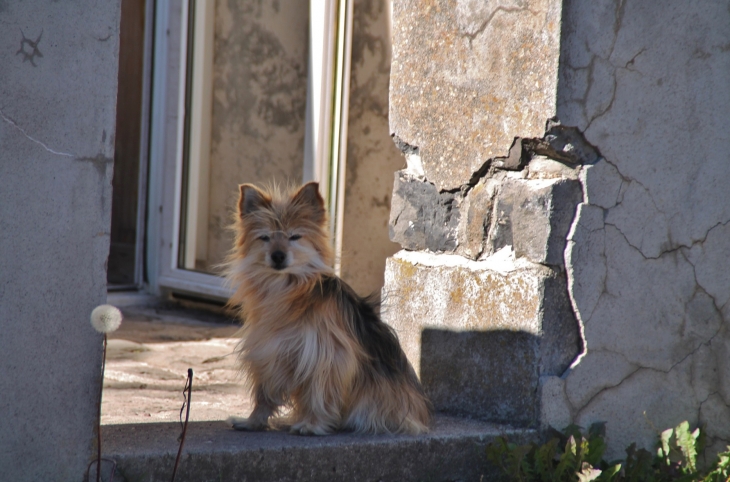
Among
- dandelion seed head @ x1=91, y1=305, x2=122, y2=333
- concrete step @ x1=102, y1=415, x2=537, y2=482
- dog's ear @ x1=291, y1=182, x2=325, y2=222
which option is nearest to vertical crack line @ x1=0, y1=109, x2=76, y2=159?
dandelion seed head @ x1=91, y1=305, x2=122, y2=333

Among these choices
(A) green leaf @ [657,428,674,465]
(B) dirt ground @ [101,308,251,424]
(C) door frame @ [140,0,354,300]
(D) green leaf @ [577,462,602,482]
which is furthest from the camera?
(C) door frame @ [140,0,354,300]

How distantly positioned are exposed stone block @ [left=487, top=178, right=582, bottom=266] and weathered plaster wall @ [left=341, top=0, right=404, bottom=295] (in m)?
2.28

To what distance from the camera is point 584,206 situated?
334cm

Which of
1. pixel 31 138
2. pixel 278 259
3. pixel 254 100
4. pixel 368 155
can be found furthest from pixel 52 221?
pixel 254 100

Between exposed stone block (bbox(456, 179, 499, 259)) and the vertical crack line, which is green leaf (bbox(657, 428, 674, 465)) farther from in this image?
the vertical crack line

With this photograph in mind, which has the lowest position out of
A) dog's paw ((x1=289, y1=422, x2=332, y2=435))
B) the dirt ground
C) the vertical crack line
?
the dirt ground

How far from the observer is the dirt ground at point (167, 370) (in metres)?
3.87

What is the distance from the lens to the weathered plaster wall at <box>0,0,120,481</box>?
2473mm

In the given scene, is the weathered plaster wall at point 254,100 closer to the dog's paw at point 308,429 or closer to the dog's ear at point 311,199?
the dog's ear at point 311,199

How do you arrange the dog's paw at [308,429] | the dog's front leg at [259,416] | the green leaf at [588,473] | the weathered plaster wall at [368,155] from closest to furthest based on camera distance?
the green leaf at [588,473] → the dog's paw at [308,429] → the dog's front leg at [259,416] → the weathered plaster wall at [368,155]

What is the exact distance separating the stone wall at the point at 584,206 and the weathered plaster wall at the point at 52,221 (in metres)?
1.61

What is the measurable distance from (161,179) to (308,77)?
6.10ft

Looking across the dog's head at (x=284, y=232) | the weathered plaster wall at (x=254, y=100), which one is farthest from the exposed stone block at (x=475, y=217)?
the weathered plaster wall at (x=254, y=100)

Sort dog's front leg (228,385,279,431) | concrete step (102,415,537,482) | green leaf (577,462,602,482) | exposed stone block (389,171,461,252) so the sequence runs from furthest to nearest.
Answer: exposed stone block (389,171,461,252) → dog's front leg (228,385,279,431) → green leaf (577,462,602,482) → concrete step (102,415,537,482)
